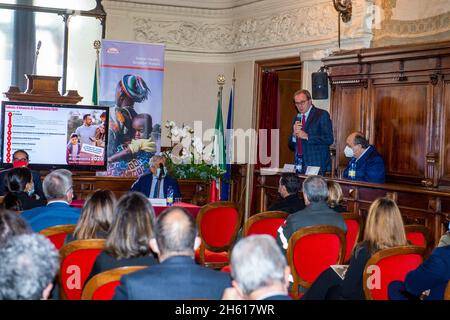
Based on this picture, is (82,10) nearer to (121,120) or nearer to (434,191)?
(121,120)

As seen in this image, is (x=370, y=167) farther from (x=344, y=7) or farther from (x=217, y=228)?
(x=344, y=7)

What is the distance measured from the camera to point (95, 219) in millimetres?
3887

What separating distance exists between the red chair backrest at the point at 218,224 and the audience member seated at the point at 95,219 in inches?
80.3

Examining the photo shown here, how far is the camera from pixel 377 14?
8586 millimetres

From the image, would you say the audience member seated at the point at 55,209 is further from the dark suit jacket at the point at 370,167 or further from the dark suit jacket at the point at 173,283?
the dark suit jacket at the point at 370,167

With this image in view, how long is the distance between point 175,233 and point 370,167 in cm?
501

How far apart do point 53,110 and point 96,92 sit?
1463mm

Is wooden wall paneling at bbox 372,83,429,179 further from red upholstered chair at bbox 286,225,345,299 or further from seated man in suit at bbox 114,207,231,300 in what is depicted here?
seated man in suit at bbox 114,207,231,300

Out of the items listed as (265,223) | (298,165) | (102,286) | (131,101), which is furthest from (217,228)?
(131,101)

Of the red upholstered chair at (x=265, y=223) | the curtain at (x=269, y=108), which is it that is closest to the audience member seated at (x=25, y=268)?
the red upholstered chair at (x=265, y=223)

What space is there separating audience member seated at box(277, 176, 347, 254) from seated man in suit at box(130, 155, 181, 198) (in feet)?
10.3

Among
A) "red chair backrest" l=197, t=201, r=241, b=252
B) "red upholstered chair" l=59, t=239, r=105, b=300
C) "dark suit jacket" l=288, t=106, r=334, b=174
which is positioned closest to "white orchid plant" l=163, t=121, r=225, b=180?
"dark suit jacket" l=288, t=106, r=334, b=174

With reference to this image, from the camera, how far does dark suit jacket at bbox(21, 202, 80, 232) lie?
4422mm

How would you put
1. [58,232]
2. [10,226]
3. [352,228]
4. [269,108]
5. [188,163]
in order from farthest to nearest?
[269,108] < [188,163] < [352,228] < [58,232] < [10,226]
